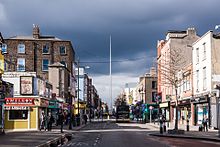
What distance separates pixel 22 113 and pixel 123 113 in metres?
41.6

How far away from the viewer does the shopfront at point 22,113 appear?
4725 cm

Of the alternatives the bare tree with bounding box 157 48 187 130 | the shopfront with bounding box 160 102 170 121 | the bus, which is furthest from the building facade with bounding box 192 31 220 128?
the bus

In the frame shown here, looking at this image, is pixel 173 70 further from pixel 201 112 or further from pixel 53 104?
pixel 53 104

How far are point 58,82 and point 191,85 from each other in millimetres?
24248

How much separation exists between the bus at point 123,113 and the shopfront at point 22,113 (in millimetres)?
39366

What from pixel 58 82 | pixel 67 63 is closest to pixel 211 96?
pixel 58 82

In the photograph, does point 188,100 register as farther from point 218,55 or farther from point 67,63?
point 67,63

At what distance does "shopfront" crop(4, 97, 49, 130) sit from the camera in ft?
155

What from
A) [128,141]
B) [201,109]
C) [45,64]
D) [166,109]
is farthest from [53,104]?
[128,141]

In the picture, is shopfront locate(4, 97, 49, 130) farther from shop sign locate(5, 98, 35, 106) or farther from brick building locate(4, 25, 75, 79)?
brick building locate(4, 25, 75, 79)

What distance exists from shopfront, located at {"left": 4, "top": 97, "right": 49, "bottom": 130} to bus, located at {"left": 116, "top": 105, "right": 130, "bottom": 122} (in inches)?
1550

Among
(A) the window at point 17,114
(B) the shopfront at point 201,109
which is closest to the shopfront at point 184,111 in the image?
(B) the shopfront at point 201,109

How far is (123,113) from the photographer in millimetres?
87312

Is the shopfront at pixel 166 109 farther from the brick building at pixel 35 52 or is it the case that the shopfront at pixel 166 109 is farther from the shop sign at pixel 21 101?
the shop sign at pixel 21 101
